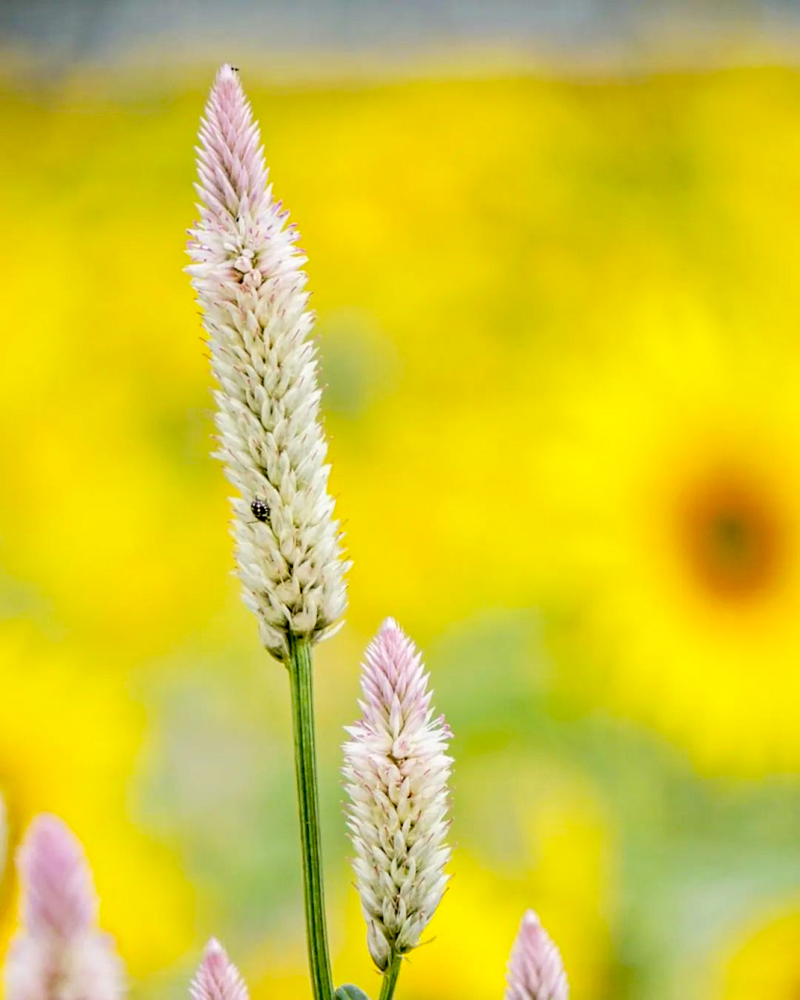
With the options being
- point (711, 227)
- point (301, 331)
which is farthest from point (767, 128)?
point (301, 331)

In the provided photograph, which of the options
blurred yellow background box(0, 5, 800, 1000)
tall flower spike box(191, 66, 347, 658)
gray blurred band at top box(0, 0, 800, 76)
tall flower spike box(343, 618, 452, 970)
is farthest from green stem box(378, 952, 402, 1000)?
gray blurred band at top box(0, 0, 800, 76)

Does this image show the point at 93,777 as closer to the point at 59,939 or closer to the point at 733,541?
the point at 733,541

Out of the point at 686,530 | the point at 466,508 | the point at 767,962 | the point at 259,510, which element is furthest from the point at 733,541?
the point at 259,510

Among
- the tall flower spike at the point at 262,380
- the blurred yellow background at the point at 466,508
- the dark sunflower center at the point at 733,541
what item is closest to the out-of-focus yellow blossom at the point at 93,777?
the blurred yellow background at the point at 466,508

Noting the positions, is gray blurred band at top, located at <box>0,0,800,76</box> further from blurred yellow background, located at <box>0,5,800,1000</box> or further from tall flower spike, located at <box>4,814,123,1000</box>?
tall flower spike, located at <box>4,814,123,1000</box>

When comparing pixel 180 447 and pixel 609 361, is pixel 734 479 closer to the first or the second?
pixel 609 361

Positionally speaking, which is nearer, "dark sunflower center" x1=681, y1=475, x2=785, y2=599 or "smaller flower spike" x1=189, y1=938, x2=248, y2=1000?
"smaller flower spike" x1=189, y1=938, x2=248, y2=1000

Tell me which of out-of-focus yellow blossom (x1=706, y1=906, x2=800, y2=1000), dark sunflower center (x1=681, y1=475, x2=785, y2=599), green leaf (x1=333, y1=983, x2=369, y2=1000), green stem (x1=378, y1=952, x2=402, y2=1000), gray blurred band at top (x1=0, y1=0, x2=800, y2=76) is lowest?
out-of-focus yellow blossom (x1=706, y1=906, x2=800, y2=1000)
